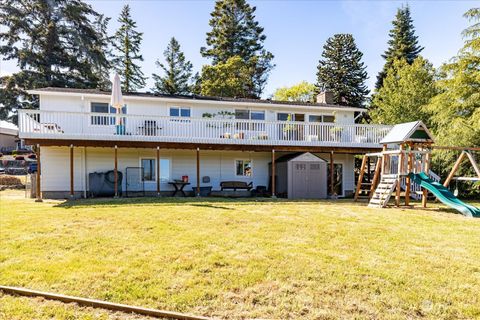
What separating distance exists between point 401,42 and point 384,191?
3496cm

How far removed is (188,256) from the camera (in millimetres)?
5414

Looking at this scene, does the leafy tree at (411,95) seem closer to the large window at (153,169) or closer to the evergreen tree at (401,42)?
the evergreen tree at (401,42)

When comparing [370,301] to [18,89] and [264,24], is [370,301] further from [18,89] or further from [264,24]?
[264,24]

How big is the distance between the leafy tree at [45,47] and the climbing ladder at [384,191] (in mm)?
30347

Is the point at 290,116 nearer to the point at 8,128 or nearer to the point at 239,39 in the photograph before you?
the point at 239,39

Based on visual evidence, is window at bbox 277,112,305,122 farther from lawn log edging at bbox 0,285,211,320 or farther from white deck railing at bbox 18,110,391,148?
lawn log edging at bbox 0,285,211,320

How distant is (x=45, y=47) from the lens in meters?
32.9

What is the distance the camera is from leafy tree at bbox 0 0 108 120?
31359 mm

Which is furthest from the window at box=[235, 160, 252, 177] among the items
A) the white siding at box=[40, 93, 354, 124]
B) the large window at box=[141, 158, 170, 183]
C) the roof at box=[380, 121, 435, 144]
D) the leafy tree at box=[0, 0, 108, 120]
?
the leafy tree at box=[0, 0, 108, 120]

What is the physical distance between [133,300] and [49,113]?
12833 millimetres

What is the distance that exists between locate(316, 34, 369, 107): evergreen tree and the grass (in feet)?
115

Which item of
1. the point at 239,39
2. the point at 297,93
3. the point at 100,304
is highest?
the point at 239,39

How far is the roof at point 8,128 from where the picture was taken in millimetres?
33797

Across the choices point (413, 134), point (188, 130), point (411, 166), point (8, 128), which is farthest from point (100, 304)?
point (8, 128)
